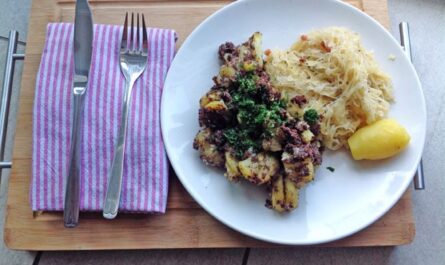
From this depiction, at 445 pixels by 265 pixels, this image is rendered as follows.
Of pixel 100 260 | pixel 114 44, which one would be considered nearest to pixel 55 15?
pixel 114 44

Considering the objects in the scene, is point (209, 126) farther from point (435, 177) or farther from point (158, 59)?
point (435, 177)

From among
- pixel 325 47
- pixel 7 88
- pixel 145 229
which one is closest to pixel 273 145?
pixel 325 47

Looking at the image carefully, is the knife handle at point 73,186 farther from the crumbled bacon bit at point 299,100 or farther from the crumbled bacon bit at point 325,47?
the crumbled bacon bit at point 325,47

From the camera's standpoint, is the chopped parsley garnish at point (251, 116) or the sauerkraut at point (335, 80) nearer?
the chopped parsley garnish at point (251, 116)

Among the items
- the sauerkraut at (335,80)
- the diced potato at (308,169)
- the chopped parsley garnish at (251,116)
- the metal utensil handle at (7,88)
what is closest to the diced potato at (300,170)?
the diced potato at (308,169)

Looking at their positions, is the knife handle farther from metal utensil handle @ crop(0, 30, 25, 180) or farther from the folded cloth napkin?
metal utensil handle @ crop(0, 30, 25, 180)

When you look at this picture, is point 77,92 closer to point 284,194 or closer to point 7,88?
point 7,88
